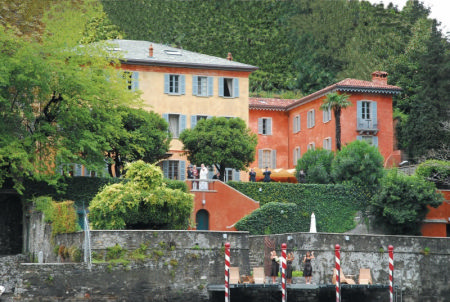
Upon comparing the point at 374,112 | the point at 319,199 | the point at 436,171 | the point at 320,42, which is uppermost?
the point at 320,42

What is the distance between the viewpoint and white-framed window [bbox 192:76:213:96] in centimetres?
6150

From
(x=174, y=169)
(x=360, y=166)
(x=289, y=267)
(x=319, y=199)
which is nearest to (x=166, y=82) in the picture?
(x=174, y=169)

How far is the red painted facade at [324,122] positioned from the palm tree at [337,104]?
1.11ft

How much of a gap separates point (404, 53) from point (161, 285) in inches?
1934

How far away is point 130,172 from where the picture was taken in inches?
1658

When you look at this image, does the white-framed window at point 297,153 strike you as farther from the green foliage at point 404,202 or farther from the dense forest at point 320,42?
the green foliage at point 404,202

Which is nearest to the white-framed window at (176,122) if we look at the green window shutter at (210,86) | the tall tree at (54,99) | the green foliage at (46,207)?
the green window shutter at (210,86)

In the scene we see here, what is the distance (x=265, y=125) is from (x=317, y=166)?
1581cm

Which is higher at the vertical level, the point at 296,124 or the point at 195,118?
the point at 296,124

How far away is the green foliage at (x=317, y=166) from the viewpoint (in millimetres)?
54812

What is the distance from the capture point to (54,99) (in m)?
46.6

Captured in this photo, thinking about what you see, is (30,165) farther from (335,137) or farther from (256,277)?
(335,137)

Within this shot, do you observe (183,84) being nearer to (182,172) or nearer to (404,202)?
(182,172)

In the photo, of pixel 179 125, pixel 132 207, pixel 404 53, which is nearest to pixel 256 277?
pixel 132 207
